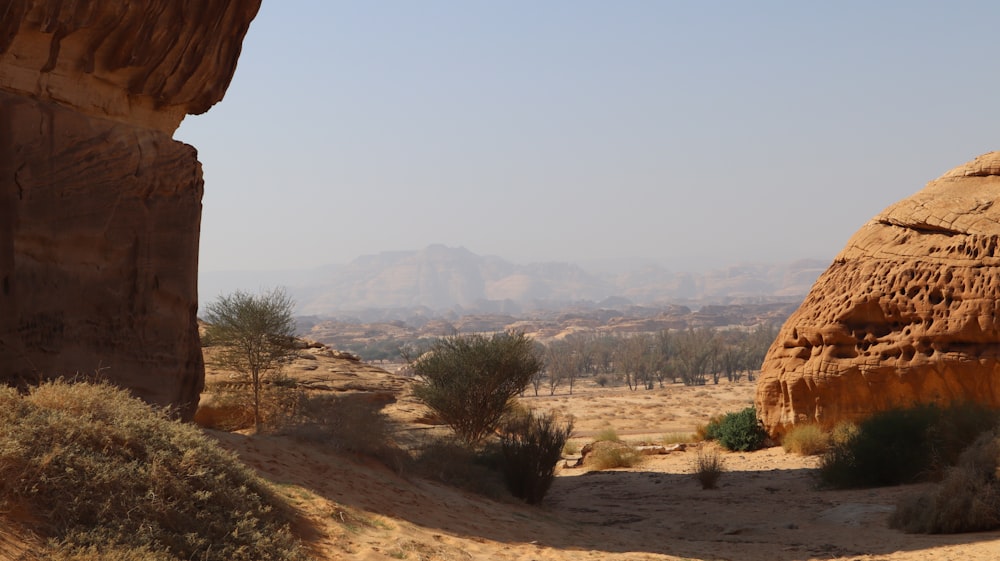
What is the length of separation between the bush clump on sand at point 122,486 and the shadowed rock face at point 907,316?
1202 centimetres

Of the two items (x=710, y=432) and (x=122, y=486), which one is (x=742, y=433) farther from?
(x=122, y=486)

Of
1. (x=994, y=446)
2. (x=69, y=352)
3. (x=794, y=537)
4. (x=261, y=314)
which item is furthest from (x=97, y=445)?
(x=261, y=314)

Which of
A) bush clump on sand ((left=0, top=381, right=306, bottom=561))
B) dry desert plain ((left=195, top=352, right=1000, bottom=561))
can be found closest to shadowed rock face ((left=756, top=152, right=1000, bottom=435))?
dry desert plain ((left=195, top=352, right=1000, bottom=561))

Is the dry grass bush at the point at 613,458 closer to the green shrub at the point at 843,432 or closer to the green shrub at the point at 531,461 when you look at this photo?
the green shrub at the point at 843,432

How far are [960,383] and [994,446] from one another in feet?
16.4

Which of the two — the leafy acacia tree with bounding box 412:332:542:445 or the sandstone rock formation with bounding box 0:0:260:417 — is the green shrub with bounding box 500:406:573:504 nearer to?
the leafy acacia tree with bounding box 412:332:542:445

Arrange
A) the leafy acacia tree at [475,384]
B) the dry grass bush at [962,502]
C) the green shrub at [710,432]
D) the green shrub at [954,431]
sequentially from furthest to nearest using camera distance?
→ the green shrub at [710,432], the leafy acacia tree at [475,384], the green shrub at [954,431], the dry grass bush at [962,502]

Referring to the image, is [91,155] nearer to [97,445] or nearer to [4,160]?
[4,160]

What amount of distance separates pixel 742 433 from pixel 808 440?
2330 mm

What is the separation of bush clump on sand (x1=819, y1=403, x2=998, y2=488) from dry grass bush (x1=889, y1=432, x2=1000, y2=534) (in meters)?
2.47

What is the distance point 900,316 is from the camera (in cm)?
1600

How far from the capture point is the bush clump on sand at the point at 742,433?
18938 mm

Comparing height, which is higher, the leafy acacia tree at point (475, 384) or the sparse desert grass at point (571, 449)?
the leafy acacia tree at point (475, 384)

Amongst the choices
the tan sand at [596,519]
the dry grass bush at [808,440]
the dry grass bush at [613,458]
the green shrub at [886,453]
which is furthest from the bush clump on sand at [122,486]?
the dry grass bush at [613,458]
